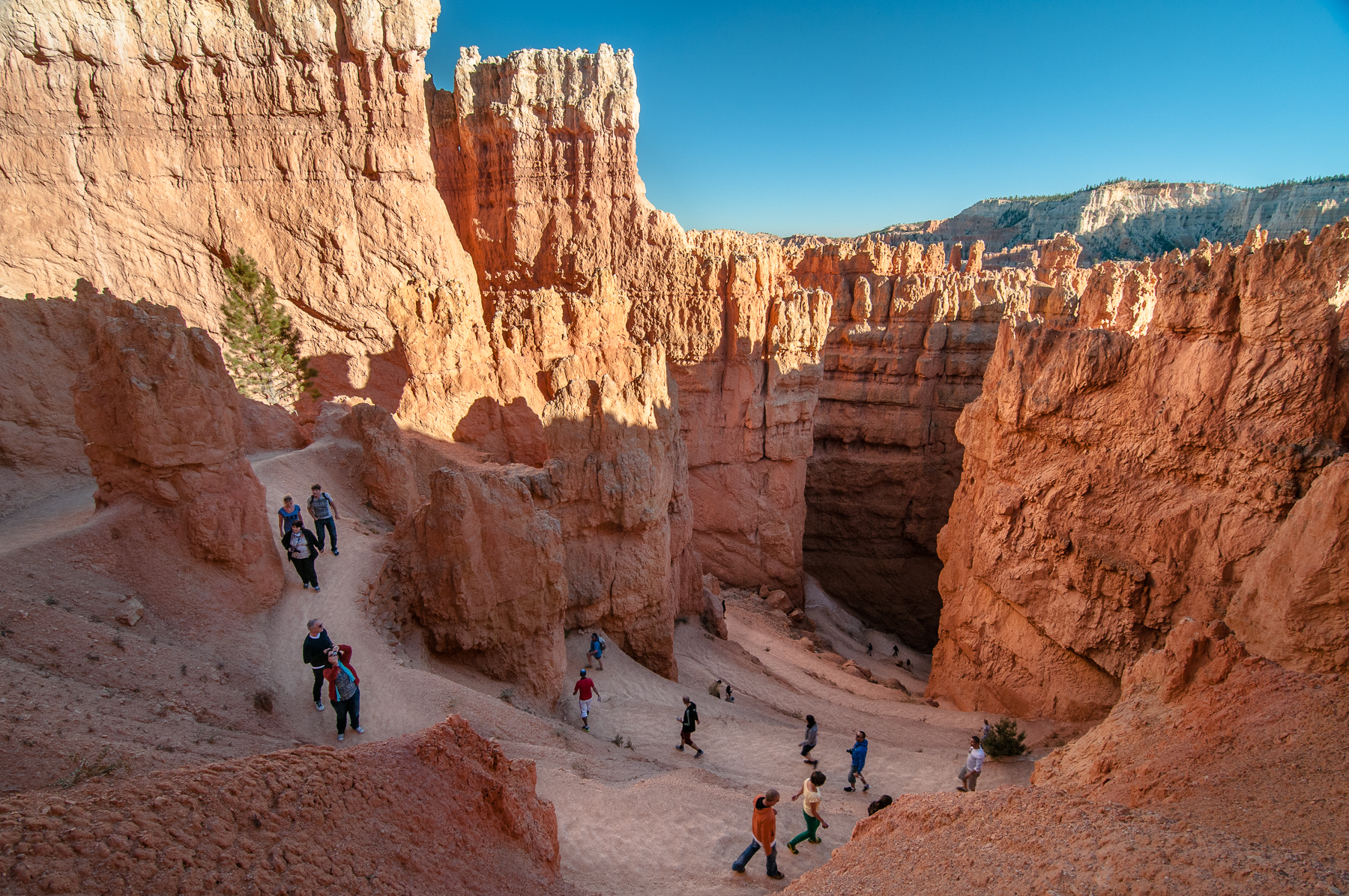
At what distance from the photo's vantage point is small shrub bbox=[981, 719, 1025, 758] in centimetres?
1040

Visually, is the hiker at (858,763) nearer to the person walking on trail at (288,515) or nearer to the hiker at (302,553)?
the hiker at (302,553)

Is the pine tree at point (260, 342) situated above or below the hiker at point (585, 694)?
above

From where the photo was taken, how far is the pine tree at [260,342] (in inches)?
825

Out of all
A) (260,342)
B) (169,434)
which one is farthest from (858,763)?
(260,342)

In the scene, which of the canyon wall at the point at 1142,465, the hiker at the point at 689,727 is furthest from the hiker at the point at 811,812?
the canyon wall at the point at 1142,465

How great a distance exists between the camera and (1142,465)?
33.7ft

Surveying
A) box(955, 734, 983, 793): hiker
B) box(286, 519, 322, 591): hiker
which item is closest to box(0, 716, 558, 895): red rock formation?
box(286, 519, 322, 591): hiker

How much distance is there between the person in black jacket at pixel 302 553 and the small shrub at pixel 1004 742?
10895 millimetres

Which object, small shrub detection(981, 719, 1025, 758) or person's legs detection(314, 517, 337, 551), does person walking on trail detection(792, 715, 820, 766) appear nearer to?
small shrub detection(981, 719, 1025, 758)

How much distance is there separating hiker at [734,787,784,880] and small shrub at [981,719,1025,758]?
556 centimetres

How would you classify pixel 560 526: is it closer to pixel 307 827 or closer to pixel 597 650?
pixel 597 650

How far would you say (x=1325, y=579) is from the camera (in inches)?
273

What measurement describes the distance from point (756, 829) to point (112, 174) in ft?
97.8

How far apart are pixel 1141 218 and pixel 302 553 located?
125 metres
